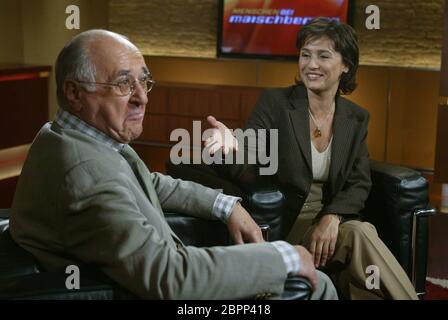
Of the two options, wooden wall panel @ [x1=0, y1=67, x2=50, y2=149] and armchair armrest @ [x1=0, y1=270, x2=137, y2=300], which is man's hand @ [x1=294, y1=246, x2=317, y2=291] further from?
wooden wall panel @ [x1=0, y1=67, x2=50, y2=149]

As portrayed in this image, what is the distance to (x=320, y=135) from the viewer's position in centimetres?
263

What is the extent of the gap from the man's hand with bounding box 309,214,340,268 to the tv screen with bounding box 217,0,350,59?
4545 millimetres

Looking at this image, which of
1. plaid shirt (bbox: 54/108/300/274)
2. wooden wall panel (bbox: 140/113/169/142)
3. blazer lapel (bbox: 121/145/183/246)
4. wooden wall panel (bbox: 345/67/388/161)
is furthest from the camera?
wooden wall panel (bbox: 140/113/169/142)

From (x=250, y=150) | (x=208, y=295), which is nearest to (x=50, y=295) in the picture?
(x=208, y=295)

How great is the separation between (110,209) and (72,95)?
337 mm

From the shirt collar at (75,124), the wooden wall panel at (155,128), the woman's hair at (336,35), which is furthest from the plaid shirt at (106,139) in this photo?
the wooden wall panel at (155,128)

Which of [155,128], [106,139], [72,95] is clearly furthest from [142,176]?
[155,128]

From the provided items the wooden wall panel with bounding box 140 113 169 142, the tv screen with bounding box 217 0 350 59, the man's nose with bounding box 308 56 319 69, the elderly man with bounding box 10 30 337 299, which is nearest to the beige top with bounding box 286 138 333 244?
the man's nose with bounding box 308 56 319 69

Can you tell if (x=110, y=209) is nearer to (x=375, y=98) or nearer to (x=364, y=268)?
(x=364, y=268)

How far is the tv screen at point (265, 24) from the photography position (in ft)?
22.1

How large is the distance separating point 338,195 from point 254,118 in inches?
17.8

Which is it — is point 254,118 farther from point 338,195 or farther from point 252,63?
point 252,63

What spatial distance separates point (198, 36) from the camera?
294 inches

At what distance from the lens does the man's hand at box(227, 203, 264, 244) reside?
6.59 ft
